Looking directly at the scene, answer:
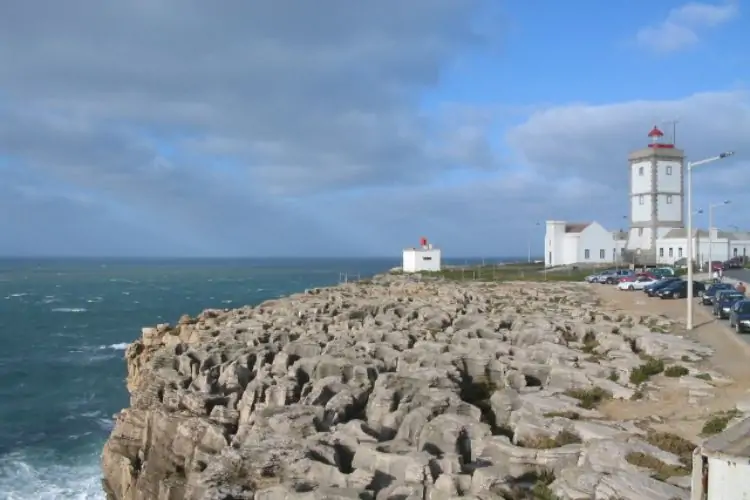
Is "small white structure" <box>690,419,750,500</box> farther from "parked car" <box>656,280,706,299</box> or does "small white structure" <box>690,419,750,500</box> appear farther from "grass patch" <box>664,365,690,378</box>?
"parked car" <box>656,280,706,299</box>

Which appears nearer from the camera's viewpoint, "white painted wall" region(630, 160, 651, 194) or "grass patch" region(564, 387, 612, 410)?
"grass patch" region(564, 387, 612, 410)

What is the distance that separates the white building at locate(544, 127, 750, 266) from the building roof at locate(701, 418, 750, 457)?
238 feet

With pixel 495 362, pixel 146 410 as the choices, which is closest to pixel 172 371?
pixel 146 410

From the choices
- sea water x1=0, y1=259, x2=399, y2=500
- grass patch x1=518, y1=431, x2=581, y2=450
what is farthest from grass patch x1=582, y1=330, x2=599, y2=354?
sea water x1=0, y1=259, x2=399, y2=500

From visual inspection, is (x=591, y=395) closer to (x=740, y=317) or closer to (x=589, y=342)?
(x=589, y=342)

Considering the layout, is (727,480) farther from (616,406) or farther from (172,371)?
(172,371)

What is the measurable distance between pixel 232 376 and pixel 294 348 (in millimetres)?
3146

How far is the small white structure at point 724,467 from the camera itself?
7918 mm

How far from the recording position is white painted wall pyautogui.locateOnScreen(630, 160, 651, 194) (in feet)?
260

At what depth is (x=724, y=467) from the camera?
8.08m

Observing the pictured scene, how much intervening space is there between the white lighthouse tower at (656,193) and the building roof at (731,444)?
2930 inches

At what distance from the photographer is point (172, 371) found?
22.6m

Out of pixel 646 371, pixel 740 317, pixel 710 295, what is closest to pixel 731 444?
pixel 646 371

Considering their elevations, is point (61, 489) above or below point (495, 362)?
below
